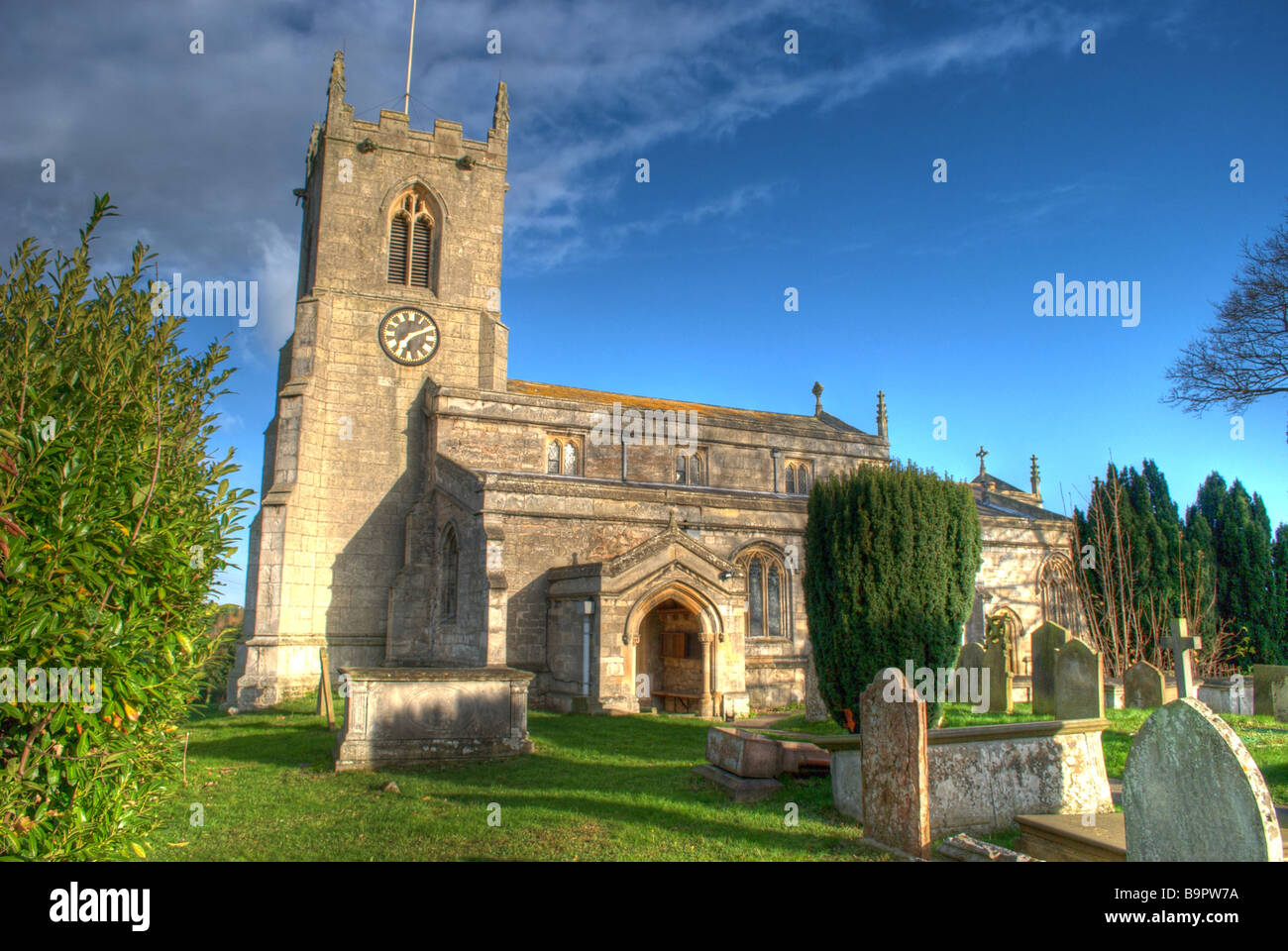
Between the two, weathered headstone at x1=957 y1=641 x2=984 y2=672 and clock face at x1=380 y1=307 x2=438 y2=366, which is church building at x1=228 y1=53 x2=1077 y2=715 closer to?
clock face at x1=380 y1=307 x2=438 y2=366

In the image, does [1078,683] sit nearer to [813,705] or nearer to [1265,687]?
[813,705]

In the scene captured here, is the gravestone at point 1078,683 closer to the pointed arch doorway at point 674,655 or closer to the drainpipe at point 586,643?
the pointed arch doorway at point 674,655

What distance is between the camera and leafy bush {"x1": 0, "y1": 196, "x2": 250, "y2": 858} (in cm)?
462

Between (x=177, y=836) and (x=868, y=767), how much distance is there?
6.82 m

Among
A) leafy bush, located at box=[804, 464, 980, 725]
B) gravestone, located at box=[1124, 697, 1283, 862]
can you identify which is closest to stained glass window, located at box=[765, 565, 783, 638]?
leafy bush, located at box=[804, 464, 980, 725]

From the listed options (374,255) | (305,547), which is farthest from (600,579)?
(374,255)

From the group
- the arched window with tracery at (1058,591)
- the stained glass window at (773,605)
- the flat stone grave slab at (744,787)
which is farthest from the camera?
the arched window with tracery at (1058,591)

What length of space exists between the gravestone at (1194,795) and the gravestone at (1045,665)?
12710 millimetres

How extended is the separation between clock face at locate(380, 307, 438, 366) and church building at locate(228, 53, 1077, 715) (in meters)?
0.07

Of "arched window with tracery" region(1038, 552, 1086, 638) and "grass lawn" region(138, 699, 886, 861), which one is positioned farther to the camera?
"arched window with tracery" region(1038, 552, 1086, 638)

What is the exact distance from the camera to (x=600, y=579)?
18.2 metres

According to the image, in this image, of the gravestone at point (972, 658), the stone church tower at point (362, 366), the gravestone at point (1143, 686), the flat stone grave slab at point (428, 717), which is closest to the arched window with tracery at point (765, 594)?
the gravestone at point (972, 658)

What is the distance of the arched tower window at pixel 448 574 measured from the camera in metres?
22.5

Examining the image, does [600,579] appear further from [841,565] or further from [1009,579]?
[1009,579]
